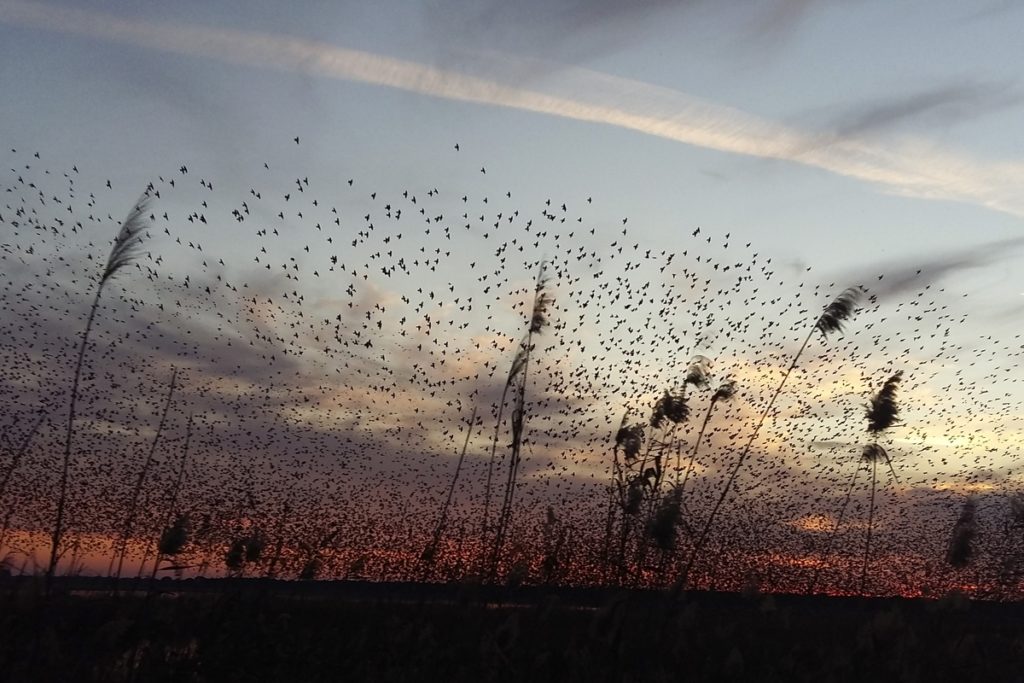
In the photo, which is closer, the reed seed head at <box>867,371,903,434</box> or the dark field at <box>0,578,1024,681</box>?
the dark field at <box>0,578,1024,681</box>

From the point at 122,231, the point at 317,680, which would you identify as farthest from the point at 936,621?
the point at 122,231

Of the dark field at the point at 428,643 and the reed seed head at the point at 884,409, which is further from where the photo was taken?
the reed seed head at the point at 884,409

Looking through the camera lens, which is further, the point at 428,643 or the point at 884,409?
the point at 884,409

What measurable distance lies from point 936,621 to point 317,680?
9380 mm

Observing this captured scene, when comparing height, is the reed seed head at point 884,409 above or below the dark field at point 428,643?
above

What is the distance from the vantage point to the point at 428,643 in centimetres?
992

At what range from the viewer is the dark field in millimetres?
8578

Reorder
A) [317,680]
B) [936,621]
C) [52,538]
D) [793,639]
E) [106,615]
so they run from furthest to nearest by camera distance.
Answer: [936,621] < [793,639] < [106,615] < [317,680] < [52,538]

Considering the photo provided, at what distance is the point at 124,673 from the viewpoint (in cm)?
839

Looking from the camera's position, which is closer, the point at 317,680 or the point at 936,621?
the point at 317,680

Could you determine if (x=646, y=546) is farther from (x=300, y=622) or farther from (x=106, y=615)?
(x=106, y=615)

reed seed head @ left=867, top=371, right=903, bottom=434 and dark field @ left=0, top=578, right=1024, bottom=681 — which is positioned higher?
reed seed head @ left=867, top=371, right=903, bottom=434

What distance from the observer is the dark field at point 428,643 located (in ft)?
28.1

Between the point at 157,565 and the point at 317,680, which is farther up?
the point at 157,565
